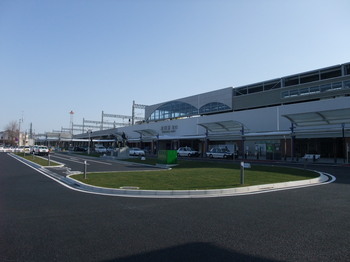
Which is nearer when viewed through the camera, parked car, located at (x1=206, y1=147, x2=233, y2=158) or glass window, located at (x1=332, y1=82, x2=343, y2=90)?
parked car, located at (x1=206, y1=147, x2=233, y2=158)

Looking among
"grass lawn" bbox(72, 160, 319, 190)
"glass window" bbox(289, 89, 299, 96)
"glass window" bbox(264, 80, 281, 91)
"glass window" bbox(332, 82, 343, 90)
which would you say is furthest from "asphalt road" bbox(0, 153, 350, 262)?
"glass window" bbox(264, 80, 281, 91)

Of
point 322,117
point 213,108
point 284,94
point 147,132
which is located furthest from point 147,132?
point 322,117

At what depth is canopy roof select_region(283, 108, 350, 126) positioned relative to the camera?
1303 inches

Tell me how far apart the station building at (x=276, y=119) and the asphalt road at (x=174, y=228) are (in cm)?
2437

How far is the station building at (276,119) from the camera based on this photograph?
119 feet

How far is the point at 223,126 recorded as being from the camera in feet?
154

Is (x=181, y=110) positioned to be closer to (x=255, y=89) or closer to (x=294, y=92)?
(x=255, y=89)

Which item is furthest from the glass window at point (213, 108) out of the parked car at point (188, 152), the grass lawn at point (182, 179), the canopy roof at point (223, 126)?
the grass lawn at point (182, 179)

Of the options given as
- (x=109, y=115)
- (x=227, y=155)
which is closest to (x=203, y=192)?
(x=227, y=155)

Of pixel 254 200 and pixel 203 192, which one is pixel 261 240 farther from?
pixel 203 192

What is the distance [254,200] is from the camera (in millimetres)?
9336

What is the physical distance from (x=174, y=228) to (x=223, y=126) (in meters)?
41.7

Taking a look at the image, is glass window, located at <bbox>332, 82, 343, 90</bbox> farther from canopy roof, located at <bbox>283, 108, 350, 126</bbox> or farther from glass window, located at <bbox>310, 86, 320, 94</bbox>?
canopy roof, located at <bbox>283, 108, 350, 126</bbox>

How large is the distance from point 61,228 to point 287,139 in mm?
38656
